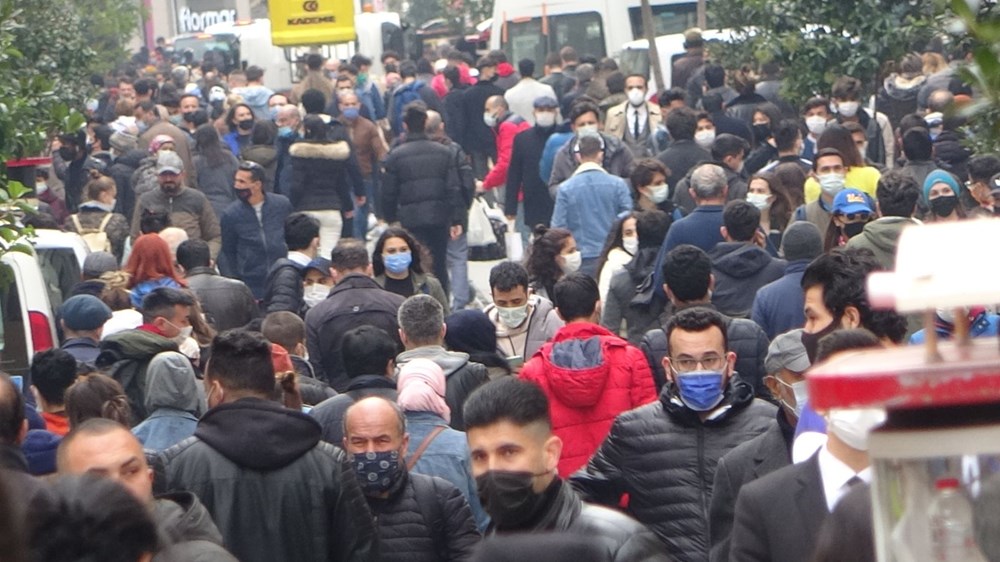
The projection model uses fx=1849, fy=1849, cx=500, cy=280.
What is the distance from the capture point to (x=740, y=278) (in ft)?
28.9

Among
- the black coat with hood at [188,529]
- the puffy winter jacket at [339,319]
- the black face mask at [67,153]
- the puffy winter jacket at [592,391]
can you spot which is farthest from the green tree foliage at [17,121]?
the black face mask at [67,153]

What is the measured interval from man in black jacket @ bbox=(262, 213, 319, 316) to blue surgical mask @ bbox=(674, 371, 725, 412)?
15.3 ft

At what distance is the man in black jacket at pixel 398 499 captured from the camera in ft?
18.4

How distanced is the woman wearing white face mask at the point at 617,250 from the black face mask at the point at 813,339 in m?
3.31

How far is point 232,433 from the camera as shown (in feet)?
17.7

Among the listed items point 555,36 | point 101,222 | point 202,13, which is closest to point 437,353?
point 101,222

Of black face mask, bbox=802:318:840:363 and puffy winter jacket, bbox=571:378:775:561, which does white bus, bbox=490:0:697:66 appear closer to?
black face mask, bbox=802:318:840:363

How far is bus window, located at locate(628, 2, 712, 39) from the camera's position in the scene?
27594 mm

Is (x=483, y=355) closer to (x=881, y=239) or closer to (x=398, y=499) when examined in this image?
(x=881, y=239)

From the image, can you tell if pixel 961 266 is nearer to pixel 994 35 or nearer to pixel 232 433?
pixel 994 35

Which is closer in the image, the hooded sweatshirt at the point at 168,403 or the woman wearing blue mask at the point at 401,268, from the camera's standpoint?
the hooded sweatshirt at the point at 168,403

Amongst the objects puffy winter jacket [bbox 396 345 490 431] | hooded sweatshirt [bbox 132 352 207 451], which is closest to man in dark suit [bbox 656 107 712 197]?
puffy winter jacket [bbox 396 345 490 431]

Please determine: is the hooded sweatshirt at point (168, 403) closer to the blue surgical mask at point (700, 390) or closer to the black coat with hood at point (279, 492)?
the black coat with hood at point (279, 492)

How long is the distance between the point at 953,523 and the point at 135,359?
18.6 feet
